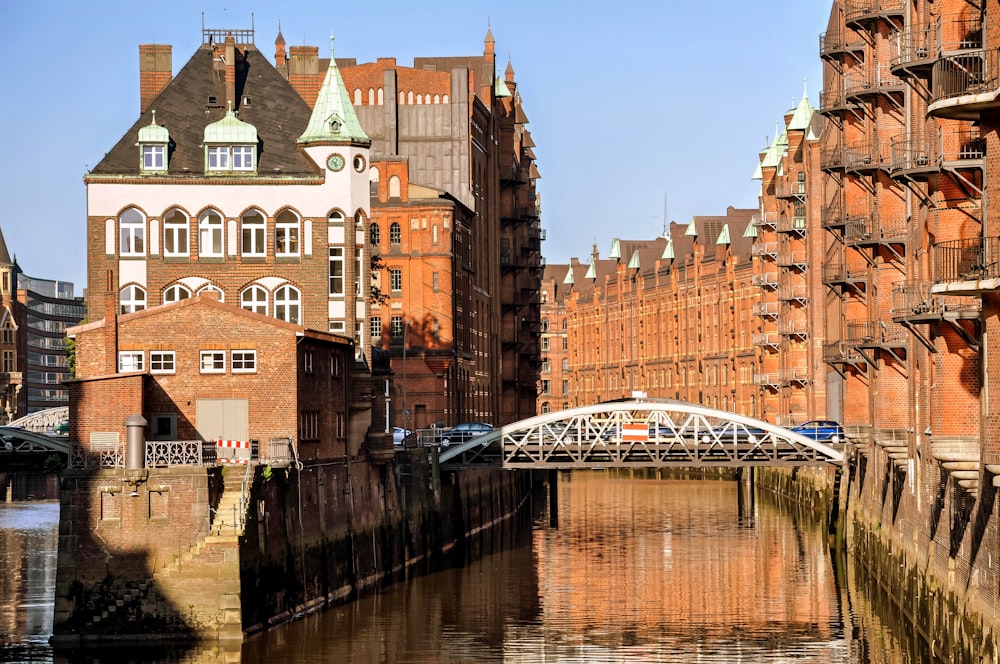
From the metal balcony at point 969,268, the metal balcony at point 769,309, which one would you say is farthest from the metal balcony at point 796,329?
the metal balcony at point 969,268

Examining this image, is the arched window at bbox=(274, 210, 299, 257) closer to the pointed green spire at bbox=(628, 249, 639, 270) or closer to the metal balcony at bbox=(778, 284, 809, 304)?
the metal balcony at bbox=(778, 284, 809, 304)

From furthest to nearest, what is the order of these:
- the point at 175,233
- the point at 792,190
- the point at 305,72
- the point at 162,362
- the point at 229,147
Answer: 1. the point at 792,190
2. the point at 305,72
3. the point at 229,147
4. the point at 175,233
5. the point at 162,362

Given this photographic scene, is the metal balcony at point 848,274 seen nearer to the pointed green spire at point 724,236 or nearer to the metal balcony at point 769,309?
the metal balcony at point 769,309

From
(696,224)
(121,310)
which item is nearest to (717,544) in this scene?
(121,310)

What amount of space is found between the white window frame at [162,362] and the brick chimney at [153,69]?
20274 mm

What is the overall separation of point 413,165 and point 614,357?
8782 cm

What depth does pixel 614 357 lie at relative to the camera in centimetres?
19488

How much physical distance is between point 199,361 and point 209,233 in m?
11.4

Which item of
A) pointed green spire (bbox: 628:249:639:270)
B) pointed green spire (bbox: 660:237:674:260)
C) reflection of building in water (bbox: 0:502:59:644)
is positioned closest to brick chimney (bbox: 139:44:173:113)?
reflection of building in water (bbox: 0:502:59:644)

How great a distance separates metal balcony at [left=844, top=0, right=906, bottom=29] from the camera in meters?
64.6

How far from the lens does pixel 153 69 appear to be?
7369cm

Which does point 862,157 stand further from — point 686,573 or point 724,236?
point 724,236

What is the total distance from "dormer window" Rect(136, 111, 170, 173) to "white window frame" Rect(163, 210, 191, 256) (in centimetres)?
167

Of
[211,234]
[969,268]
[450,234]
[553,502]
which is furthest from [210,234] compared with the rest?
[553,502]
